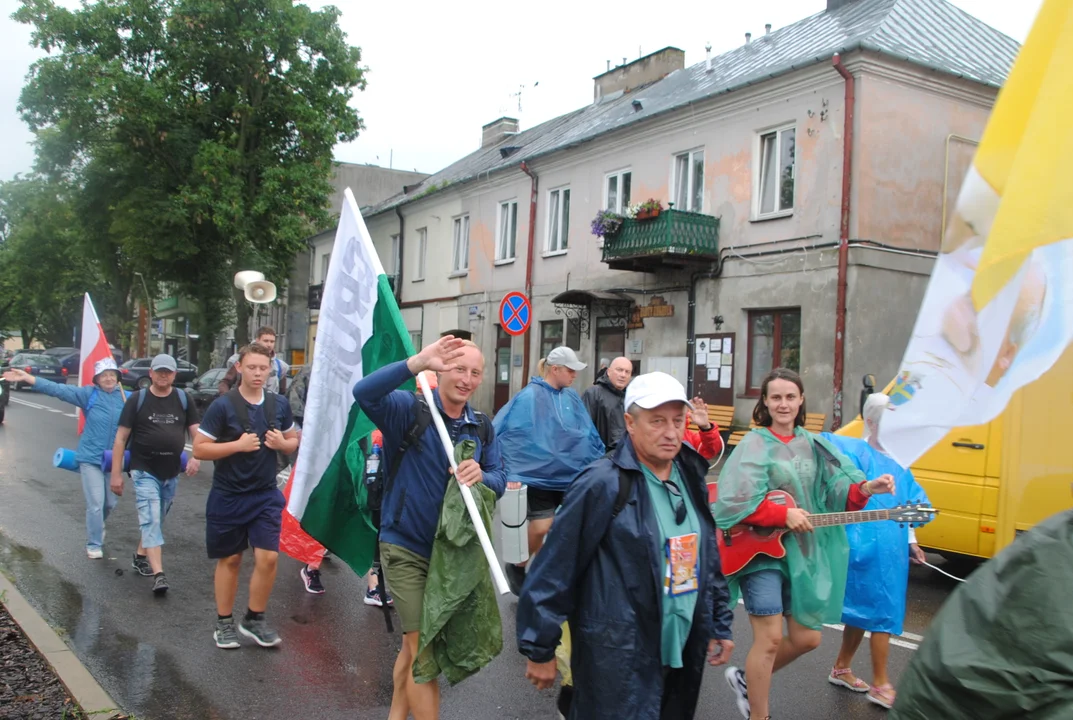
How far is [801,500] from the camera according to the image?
169 inches

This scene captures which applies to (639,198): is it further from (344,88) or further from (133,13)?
(133,13)

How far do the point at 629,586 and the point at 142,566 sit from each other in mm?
5781

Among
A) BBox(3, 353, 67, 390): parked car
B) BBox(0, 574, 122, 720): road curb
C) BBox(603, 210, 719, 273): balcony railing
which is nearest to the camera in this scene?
A: BBox(0, 574, 122, 720): road curb

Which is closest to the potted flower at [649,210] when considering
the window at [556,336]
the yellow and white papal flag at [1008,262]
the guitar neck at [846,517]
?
the window at [556,336]

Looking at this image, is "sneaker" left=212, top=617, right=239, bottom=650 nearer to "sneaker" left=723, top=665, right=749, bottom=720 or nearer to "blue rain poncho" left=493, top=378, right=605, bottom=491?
"blue rain poncho" left=493, top=378, right=605, bottom=491

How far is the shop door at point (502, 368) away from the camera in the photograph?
25.7 meters

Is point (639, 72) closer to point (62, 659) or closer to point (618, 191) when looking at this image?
point (618, 191)

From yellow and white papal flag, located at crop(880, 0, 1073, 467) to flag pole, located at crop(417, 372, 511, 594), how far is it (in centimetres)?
176

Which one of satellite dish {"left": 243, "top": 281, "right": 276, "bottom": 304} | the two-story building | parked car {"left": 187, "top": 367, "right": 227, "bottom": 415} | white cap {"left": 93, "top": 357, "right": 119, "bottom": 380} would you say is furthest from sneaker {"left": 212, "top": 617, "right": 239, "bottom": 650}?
parked car {"left": 187, "top": 367, "right": 227, "bottom": 415}

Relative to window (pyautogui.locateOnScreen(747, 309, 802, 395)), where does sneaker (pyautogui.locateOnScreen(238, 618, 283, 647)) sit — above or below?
below

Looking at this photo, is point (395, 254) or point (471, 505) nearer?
point (471, 505)

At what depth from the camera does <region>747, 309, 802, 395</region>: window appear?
55.1 ft

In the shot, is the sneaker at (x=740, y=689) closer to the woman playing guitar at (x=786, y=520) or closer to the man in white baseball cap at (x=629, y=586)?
the woman playing guitar at (x=786, y=520)

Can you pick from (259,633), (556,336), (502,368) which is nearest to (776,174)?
(556,336)
